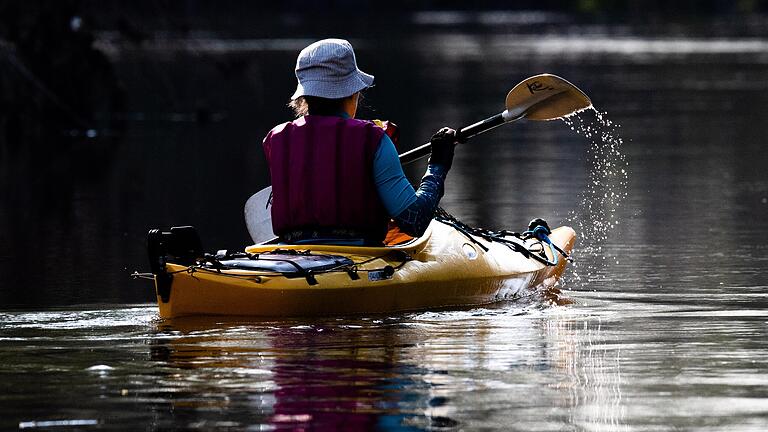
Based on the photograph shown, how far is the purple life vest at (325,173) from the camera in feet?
31.7

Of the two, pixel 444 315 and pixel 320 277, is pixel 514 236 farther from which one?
pixel 320 277

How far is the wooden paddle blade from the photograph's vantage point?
1146 centimetres

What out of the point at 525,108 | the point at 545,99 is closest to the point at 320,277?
the point at 525,108

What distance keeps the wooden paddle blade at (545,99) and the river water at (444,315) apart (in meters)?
0.99

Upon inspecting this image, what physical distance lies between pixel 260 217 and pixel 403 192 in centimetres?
156

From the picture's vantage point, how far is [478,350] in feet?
28.3

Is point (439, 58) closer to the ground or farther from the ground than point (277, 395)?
farther from the ground

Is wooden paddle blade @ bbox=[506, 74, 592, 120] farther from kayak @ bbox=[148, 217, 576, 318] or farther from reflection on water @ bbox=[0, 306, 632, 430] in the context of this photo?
reflection on water @ bbox=[0, 306, 632, 430]

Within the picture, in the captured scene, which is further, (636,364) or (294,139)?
(294,139)

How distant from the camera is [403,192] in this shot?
9.73 meters

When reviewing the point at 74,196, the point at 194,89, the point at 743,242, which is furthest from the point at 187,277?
the point at 194,89

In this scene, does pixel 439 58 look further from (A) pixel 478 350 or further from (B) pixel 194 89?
(A) pixel 478 350

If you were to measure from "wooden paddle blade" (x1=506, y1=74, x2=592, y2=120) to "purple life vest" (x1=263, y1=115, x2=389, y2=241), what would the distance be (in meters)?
1.95

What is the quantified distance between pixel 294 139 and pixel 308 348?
141cm
